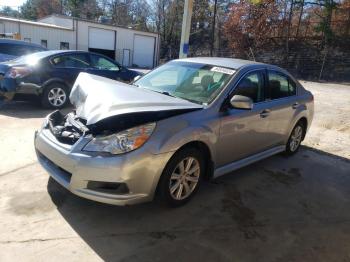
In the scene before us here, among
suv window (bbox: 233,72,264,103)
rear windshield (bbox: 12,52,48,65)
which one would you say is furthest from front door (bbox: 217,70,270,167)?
rear windshield (bbox: 12,52,48,65)

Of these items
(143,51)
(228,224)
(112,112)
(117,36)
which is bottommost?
(228,224)

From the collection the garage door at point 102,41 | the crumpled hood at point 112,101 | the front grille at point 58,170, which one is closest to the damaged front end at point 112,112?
the crumpled hood at point 112,101

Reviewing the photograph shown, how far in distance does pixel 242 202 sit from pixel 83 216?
184 cm

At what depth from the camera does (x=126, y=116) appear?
11.3 feet

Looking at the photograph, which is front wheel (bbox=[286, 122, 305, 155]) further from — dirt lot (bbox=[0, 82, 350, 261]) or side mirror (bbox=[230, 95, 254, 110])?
side mirror (bbox=[230, 95, 254, 110])

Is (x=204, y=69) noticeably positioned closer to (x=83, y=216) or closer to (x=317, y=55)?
(x=83, y=216)

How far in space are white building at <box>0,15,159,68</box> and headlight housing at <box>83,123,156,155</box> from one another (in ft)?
→ 81.5

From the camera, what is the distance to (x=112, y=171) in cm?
329

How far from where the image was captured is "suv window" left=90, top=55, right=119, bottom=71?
9367 millimetres

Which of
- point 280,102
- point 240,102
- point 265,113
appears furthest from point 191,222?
point 280,102

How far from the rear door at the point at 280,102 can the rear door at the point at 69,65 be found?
5093 millimetres

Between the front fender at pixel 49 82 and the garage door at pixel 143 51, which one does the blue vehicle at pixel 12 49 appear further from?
the garage door at pixel 143 51

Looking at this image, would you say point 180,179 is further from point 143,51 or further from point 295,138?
point 143,51

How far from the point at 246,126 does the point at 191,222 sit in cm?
150
